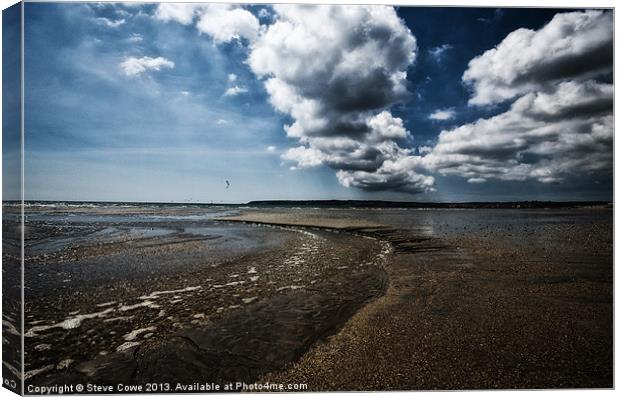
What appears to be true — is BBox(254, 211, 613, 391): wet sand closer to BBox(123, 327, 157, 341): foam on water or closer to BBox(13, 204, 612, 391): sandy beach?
BBox(13, 204, 612, 391): sandy beach

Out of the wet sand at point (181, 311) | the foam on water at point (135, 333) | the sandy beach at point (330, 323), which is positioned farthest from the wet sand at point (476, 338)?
the foam on water at point (135, 333)

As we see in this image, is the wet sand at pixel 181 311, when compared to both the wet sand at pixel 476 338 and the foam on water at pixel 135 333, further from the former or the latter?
the wet sand at pixel 476 338

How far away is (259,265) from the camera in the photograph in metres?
9.43

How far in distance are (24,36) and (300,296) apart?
246 inches

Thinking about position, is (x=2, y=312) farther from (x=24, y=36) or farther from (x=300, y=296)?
(x=300, y=296)

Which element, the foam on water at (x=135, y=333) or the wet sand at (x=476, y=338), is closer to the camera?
the wet sand at (x=476, y=338)

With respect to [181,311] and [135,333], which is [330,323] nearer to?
[181,311]

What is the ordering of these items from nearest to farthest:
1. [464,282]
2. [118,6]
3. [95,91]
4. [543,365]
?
[543,365] → [118,6] → [95,91] → [464,282]

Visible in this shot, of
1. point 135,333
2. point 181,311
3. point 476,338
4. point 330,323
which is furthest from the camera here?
point 181,311

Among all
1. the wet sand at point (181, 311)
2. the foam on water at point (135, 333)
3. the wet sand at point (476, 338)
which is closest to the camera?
the wet sand at point (476, 338)

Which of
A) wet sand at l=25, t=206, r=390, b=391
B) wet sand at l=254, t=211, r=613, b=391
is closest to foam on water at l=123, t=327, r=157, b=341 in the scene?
wet sand at l=25, t=206, r=390, b=391

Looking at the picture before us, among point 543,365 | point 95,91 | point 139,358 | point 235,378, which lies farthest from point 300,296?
point 95,91

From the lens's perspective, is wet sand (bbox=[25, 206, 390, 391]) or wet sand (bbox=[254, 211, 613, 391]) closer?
wet sand (bbox=[254, 211, 613, 391])

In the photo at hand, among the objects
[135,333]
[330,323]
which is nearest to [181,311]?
[135,333]
